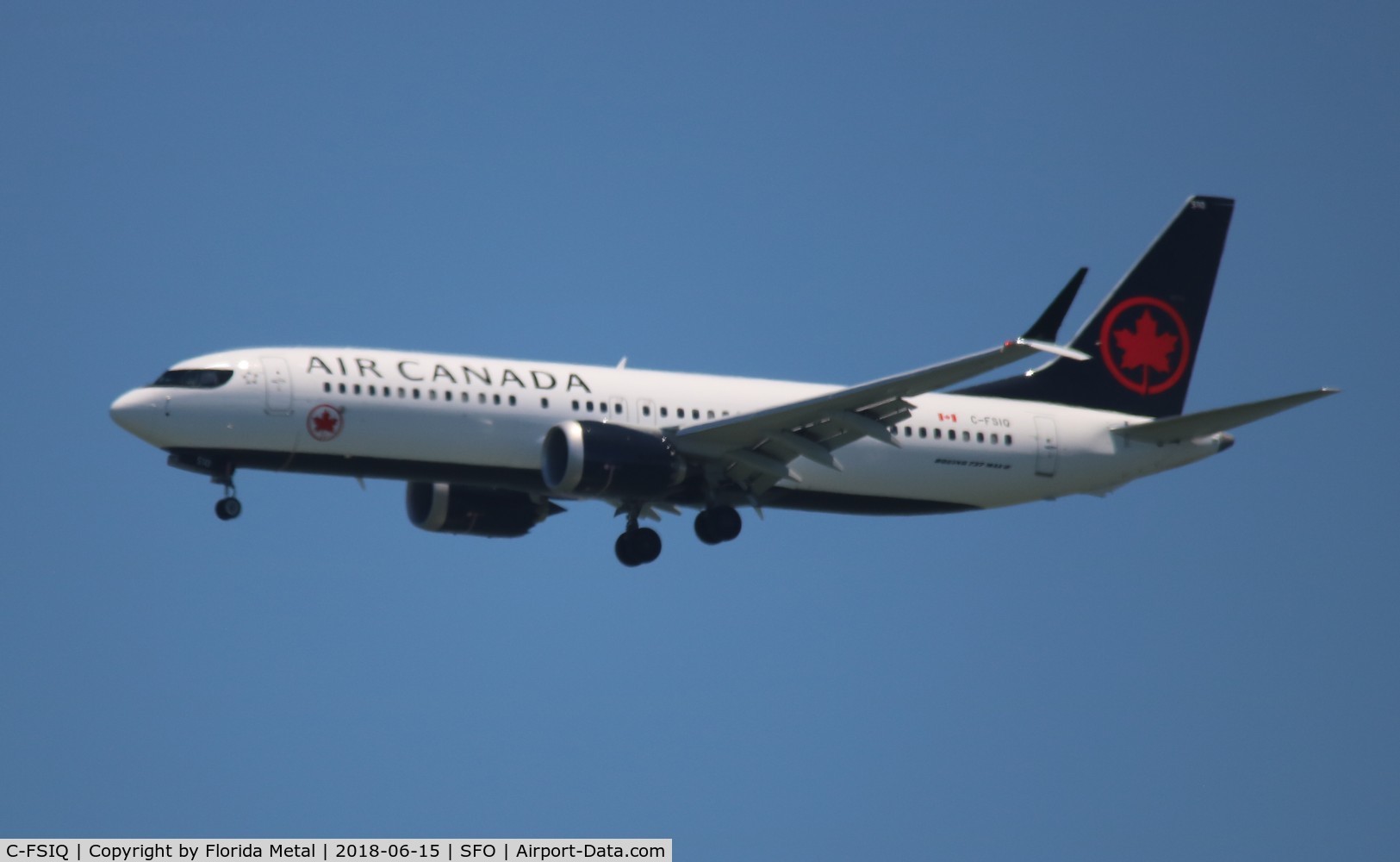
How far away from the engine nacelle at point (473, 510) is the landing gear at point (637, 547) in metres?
2.63

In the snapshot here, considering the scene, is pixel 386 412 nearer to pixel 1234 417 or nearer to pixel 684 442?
pixel 684 442

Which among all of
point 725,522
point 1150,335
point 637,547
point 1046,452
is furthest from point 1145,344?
point 637,547

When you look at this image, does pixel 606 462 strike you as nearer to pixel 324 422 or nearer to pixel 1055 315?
pixel 324 422

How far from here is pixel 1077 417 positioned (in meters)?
50.2

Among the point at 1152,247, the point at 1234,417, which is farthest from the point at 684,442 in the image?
the point at 1152,247

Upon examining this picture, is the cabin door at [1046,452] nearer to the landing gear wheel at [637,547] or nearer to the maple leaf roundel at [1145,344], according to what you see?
the maple leaf roundel at [1145,344]

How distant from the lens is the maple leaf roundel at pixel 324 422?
43.4 metres

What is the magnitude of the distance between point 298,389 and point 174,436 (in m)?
2.71

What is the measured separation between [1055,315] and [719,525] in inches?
423

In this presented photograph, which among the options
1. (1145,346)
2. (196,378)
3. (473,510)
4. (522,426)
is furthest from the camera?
(1145,346)

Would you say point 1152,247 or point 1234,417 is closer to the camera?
point 1234,417

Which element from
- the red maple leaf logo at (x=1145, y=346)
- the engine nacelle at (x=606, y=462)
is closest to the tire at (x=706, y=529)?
the engine nacelle at (x=606, y=462)

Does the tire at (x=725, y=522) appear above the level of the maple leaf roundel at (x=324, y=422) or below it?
below

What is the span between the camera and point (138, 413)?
43.1 meters
